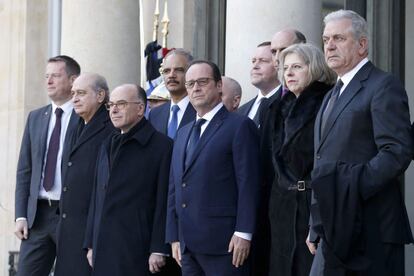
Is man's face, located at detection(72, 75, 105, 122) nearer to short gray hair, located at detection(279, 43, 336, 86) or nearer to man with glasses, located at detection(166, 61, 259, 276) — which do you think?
man with glasses, located at detection(166, 61, 259, 276)

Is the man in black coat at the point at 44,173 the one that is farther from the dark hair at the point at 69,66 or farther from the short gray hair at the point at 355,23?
the short gray hair at the point at 355,23

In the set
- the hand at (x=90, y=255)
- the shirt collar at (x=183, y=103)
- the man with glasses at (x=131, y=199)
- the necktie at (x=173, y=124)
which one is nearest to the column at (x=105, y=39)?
the necktie at (x=173, y=124)

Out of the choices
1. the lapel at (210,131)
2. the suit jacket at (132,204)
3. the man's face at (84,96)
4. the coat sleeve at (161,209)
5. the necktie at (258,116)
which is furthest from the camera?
the man's face at (84,96)

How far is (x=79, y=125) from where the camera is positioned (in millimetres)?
8828

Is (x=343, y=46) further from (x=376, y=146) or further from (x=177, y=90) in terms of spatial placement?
(x=177, y=90)

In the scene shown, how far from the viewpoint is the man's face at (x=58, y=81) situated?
29.8 feet

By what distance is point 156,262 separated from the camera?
785 centimetres

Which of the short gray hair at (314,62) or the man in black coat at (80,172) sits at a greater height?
the short gray hair at (314,62)

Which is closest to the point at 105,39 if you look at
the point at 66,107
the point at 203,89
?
the point at 66,107

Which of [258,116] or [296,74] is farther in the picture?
[258,116]

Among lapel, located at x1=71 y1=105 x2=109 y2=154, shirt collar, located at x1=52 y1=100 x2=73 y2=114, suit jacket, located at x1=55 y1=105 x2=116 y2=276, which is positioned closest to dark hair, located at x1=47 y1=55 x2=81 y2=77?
shirt collar, located at x1=52 y1=100 x2=73 y2=114

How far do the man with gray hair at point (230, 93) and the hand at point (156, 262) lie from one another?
3.98 ft

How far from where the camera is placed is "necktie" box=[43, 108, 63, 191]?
349 inches

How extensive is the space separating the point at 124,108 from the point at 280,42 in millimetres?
1284
